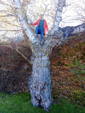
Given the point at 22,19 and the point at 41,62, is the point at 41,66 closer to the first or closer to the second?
the point at 41,62

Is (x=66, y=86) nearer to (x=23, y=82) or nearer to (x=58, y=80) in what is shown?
(x=58, y=80)

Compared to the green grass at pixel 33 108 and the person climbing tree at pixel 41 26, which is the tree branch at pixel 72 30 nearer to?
the person climbing tree at pixel 41 26

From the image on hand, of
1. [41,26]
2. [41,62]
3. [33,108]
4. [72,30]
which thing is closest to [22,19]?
[41,26]

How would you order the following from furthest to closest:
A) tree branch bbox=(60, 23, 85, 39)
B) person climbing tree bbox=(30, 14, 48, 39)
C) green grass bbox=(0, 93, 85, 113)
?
person climbing tree bbox=(30, 14, 48, 39), tree branch bbox=(60, 23, 85, 39), green grass bbox=(0, 93, 85, 113)

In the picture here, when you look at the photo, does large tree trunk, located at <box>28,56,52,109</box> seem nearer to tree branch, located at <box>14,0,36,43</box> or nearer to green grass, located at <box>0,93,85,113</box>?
green grass, located at <box>0,93,85,113</box>

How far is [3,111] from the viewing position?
11.5 feet

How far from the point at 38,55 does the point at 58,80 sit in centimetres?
292

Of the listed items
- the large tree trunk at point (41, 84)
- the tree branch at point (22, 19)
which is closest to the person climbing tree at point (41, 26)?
the tree branch at point (22, 19)

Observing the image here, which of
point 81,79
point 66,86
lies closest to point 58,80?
point 66,86

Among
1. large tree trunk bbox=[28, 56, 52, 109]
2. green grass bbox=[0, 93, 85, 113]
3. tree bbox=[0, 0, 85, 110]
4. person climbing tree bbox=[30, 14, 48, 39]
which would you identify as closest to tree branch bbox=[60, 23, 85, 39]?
tree bbox=[0, 0, 85, 110]

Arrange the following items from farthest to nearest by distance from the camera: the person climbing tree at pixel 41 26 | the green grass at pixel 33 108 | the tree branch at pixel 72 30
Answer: the person climbing tree at pixel 41 26, the tree branch at pixel 72 30, the green grass at pixel 33 108

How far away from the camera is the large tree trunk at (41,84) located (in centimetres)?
350

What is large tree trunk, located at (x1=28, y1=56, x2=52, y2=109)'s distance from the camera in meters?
3.50

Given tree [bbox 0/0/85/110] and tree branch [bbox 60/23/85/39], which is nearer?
tree [bbox 0/0/85/110]
